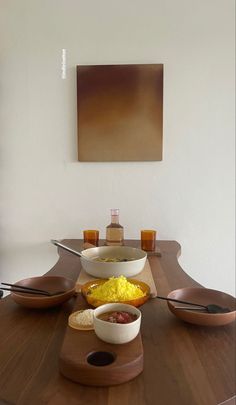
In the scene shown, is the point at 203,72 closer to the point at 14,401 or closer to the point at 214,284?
the point at 214,284

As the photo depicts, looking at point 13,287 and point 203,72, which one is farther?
point 203,72

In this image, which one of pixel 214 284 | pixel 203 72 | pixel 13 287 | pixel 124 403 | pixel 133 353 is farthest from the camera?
pixel 214 284

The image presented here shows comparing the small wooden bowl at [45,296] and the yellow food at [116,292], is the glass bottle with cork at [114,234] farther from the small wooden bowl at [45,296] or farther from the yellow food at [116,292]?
the yellow food at [116,292]

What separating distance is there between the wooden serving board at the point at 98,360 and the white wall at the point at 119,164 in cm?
124

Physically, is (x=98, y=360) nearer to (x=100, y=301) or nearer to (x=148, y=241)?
(x=100, y=301)

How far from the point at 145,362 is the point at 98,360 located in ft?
0.33

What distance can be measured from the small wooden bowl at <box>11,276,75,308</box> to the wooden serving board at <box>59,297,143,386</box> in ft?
0.66

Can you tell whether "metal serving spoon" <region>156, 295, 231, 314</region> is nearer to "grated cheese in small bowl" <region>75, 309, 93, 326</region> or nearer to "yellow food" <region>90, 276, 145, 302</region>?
"yellow food" <region>90, 276, 145, 302</region>

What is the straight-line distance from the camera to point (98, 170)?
1.94 m

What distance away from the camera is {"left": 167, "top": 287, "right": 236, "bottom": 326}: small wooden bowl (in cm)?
84

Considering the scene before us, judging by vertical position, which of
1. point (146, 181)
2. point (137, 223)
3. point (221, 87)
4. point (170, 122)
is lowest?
point (137, 223)

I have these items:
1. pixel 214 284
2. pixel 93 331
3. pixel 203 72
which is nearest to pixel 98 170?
pixel 203 72

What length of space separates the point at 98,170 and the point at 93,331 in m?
1.25

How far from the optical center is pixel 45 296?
0.98 meters
